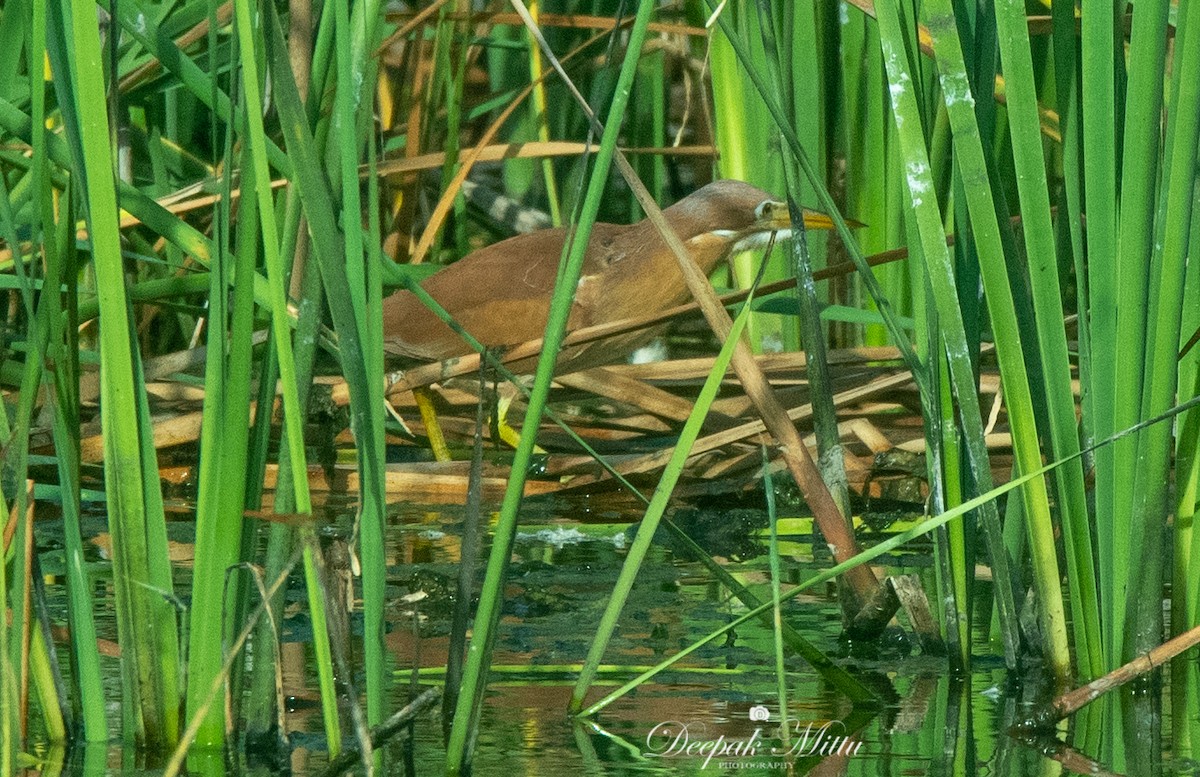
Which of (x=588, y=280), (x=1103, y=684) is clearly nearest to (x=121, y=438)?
(x=1103, y=684)

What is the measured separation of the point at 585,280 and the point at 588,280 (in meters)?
0.04

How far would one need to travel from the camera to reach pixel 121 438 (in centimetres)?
154

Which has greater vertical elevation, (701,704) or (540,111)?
(540,111)

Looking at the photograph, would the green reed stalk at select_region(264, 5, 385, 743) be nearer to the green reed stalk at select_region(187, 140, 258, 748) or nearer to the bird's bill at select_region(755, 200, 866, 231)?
the green reed stalk at select_region(187, 140, 258, 748)

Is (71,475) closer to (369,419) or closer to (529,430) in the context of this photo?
(369,419)

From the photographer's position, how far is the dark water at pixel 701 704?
65.1 inches

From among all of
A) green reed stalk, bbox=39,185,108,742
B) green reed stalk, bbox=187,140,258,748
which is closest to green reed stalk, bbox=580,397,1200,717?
green reed stalk, bbox=187,140,258,748

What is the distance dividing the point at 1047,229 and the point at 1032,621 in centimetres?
50

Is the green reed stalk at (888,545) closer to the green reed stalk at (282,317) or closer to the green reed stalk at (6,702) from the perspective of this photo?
the green reed stalk at (282,317)

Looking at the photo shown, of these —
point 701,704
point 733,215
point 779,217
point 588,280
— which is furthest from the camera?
point 588,280

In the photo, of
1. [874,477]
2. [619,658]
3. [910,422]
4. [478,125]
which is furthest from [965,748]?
[478,125]

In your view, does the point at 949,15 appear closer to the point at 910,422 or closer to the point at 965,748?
the point at 965,748
